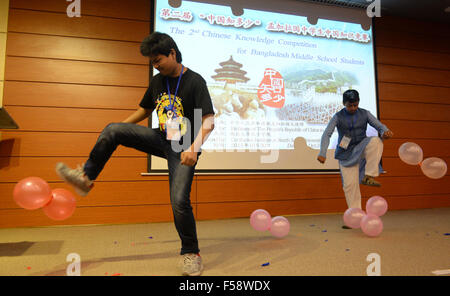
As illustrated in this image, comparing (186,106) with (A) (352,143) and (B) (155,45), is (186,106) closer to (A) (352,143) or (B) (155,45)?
(B) (155,45)

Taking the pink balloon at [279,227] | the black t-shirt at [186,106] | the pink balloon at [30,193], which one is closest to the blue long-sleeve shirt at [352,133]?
the pink balloon at [279,227]

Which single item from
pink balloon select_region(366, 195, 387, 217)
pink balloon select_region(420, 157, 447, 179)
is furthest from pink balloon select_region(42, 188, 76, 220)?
pink balloon select_region(420, 157, 447, 179)

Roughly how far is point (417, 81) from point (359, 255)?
132 inches

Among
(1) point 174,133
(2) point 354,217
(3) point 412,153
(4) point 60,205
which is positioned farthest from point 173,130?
(3) point 412,153

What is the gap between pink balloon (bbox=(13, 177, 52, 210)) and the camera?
1324 millimetres

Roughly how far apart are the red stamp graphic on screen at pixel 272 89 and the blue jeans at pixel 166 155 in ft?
6.64

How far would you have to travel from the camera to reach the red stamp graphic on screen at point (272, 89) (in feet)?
10.9

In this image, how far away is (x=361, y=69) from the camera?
3.70m

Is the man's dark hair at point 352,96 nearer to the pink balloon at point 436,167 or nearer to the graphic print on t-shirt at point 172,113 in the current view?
the pink balloon at point 436,167

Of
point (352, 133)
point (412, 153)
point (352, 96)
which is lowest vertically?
point (412, 153)

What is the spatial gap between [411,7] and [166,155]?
13.2 feet

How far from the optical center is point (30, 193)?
1332mm

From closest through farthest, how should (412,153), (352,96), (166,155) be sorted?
1. (166,155)
2. (412,153)
3. (352,96)

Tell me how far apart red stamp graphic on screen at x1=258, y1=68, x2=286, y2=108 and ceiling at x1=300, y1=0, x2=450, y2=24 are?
46.9 inches
